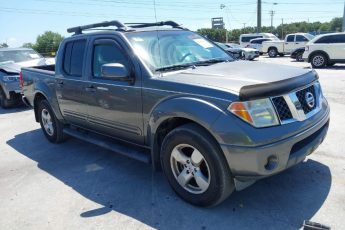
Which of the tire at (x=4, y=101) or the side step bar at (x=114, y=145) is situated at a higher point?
the side step bar at (x=114, y=145)

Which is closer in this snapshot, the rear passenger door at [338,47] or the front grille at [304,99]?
the front grille at [304,99]

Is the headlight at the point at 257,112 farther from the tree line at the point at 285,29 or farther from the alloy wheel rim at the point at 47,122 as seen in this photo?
the tree line at the point at 285,29

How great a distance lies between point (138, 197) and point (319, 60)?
575 inches

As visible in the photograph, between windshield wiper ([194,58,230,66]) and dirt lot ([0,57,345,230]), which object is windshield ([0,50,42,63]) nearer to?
dirt lot ([0,57,345,230])

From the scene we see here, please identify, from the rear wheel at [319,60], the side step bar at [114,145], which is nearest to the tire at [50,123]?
the side step bar at [114,145]

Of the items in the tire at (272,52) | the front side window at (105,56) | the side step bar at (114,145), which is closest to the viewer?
the side step bar at (114,145)

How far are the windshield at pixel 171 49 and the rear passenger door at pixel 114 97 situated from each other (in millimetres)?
205

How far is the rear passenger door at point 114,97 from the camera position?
4.11 metres

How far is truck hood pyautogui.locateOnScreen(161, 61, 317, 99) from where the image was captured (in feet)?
10.9

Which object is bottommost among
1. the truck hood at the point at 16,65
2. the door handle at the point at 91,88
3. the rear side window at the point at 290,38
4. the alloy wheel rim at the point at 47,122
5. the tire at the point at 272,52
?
the tire at the point at 272,52

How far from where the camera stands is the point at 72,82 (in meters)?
5.15

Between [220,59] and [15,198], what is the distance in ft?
10.2

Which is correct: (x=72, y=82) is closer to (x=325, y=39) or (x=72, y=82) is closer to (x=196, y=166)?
(x=196, y=166)

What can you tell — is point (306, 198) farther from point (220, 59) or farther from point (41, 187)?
point (41, 187)
